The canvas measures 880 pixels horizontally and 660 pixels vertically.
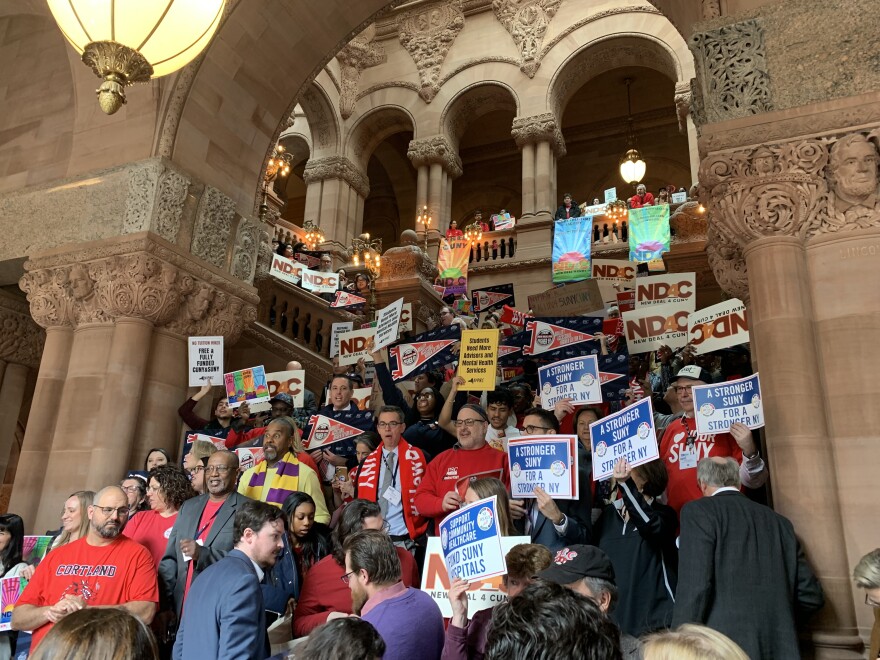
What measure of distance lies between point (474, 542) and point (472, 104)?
19452mm

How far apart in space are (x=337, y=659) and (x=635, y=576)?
7.21ft

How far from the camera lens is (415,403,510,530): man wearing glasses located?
4.25 m

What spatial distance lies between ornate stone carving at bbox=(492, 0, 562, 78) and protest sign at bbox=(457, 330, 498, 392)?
1540 centimetres

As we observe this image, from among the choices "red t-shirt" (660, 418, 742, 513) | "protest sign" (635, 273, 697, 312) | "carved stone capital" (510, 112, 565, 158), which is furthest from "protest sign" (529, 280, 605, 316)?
A: "carved stone capital" (510, 112, 565, 158)

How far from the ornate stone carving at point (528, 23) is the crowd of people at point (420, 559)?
51.4ft

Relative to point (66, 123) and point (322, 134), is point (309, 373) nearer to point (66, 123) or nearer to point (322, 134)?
point (66, 123)

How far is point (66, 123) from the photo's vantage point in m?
8.59

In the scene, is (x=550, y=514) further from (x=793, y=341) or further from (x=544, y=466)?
(x=793, y=341)

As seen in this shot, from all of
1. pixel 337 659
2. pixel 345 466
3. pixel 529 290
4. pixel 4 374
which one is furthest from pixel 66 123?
pixel 529 290

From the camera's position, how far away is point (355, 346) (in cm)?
812

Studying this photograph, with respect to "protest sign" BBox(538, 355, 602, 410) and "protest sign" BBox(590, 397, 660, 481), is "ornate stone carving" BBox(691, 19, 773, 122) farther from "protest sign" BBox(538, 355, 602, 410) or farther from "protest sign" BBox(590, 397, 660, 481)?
"protest sign" BBox(590, 397, 660, 481)

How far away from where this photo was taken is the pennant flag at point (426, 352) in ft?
22.4

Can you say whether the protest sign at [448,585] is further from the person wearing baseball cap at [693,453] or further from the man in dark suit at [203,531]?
the person wearing baseball cap at [693,453]

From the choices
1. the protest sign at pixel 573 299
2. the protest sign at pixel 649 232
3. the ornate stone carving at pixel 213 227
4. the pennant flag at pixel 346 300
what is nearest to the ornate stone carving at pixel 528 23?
the protest sign at pixel 649 232
